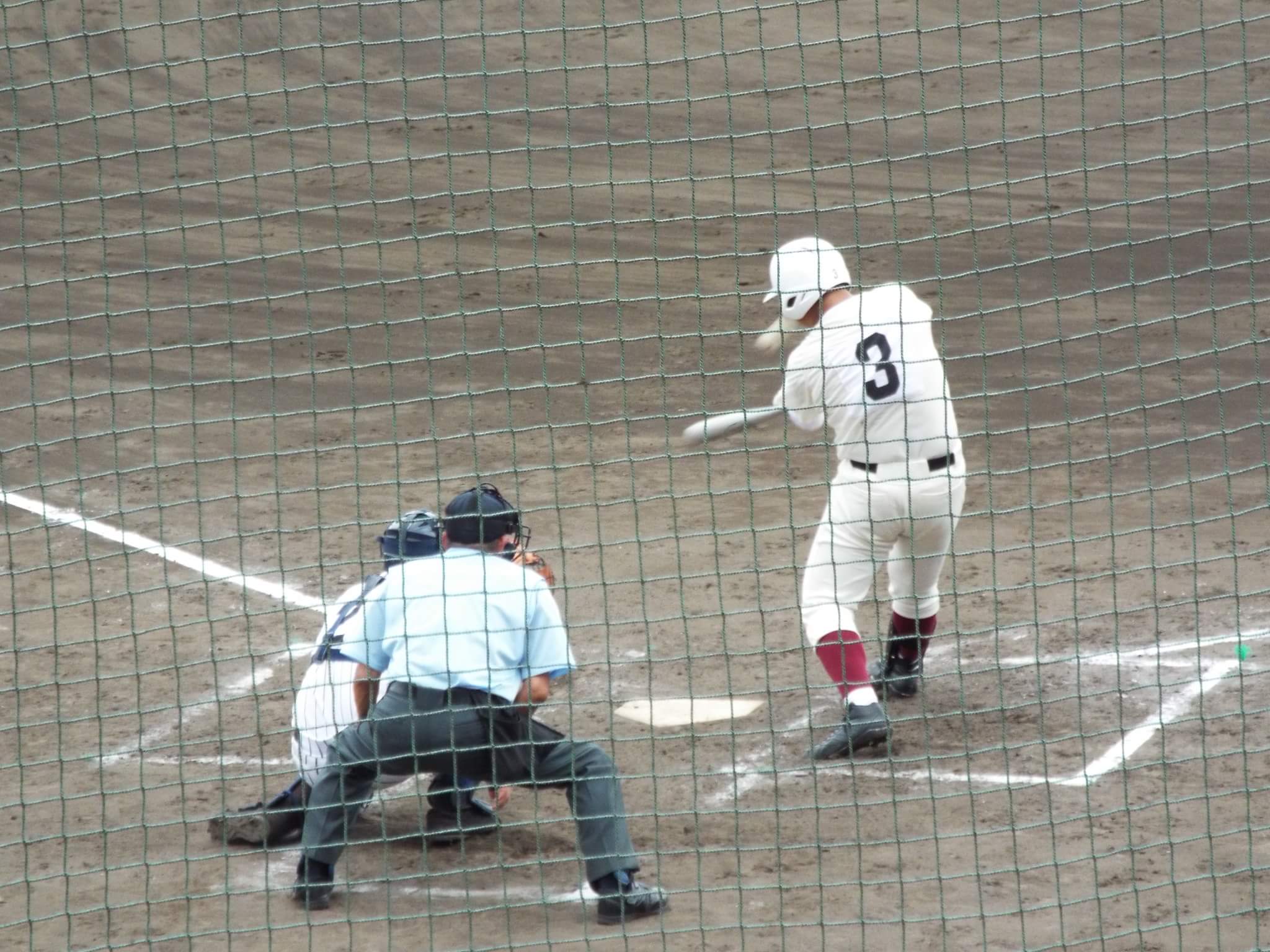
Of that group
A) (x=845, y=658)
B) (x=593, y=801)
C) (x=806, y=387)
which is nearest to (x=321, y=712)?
(x=593, y=801)

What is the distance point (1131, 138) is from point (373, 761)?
1278cm

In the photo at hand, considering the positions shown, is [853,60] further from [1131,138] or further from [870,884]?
[870,884]

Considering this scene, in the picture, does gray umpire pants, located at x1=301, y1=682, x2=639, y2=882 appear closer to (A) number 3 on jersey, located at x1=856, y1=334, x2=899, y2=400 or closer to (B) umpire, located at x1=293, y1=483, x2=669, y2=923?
(B) umpire, located at x1=293, y1=483, x2=669, y2=923

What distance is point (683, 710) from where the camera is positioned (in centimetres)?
649

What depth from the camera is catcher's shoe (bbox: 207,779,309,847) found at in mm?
5375

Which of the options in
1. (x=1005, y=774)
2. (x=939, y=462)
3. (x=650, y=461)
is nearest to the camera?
(x=1005, y=774)

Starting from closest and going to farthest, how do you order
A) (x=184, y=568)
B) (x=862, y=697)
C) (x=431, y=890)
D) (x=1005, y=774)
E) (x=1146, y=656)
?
(x=431, y=890)
(x=1005, y=774)
(x=862, y=697)
(x=1146, y=656)
(x=184, y=568)

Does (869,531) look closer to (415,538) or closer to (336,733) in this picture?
(415,538)

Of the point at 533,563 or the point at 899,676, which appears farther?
the point at 899,676

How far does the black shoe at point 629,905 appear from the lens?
16.1 ft

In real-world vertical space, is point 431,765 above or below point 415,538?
below

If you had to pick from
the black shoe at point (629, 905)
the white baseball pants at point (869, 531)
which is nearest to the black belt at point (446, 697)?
the black shoe at point (629, 905)

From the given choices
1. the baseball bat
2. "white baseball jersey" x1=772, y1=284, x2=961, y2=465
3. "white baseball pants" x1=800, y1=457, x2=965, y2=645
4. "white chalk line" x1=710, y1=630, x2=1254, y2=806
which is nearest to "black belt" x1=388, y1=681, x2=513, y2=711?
"white chalk line" x1=710, y1=630, x2=1254, y2=806

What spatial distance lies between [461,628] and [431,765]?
408 millimetres
